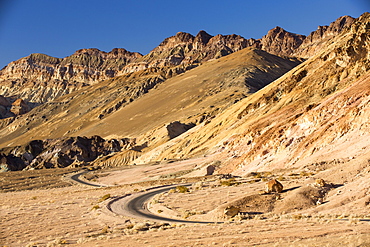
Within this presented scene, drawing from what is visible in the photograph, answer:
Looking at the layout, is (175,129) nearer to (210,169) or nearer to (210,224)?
(210,169)

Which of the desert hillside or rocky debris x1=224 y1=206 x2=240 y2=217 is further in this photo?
rocky debris x1=224 y1=206 x2=240 y2=217

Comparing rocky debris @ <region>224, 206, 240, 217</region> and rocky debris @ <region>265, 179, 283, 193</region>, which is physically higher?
rocky debris @ <region>265, 179, 283, 193</region>

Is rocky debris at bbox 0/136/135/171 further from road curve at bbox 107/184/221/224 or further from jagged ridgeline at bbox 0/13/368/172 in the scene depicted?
road curve at bbox 107/184/221/224

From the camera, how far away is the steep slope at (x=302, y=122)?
37.2 m

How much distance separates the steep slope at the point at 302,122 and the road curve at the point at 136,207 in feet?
44.4

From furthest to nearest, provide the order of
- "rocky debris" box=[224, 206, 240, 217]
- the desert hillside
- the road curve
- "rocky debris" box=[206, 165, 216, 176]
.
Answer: "rocky debris" box=[206, 165, 216, 176]
the road curve
"rocky debris" box=[224, 206, 240, 217]
the desert hillside

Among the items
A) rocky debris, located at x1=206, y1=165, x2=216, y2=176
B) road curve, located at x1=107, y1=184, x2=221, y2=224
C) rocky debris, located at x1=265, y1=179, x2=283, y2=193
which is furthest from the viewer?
rocky debris, located at x1=206, y1=165, x2=216, y2=176

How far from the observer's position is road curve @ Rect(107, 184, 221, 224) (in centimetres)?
2587

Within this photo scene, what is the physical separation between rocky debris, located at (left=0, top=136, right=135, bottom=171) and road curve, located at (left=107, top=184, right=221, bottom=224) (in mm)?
58263

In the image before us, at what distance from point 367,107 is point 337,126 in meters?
3.16

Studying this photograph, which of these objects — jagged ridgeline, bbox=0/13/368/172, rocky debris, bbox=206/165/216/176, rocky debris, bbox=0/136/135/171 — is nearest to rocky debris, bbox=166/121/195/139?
jagged ridgeline, bbox=0/13/368/172

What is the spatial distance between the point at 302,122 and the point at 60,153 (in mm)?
69530

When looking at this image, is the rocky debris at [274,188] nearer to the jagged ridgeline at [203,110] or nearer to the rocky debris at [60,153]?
the jagged ridgeline at [203,110]

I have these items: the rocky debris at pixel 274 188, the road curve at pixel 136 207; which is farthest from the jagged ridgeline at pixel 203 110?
the road curve at pixel 136 207
